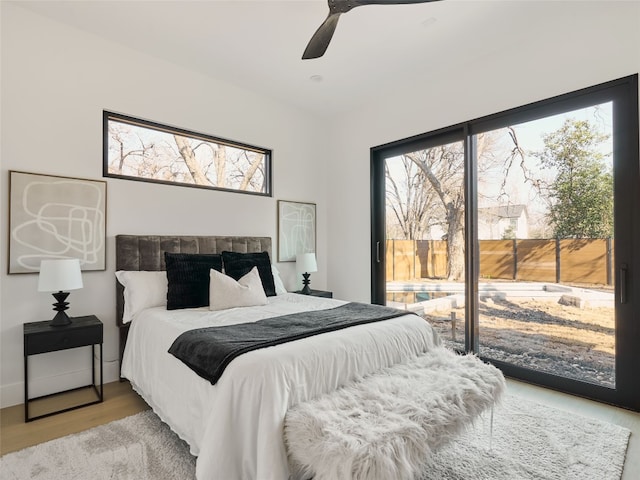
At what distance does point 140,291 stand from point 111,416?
917 millimetres

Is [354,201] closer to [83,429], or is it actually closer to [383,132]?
[383,132]

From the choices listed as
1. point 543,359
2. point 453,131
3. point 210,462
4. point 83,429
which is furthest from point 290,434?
point 453,131

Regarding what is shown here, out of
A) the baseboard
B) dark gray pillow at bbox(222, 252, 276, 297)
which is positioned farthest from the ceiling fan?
the baseboard

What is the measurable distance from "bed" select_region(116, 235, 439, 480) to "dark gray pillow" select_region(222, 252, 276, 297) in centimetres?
48

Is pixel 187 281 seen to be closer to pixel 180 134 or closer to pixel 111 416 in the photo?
pixel 111 416

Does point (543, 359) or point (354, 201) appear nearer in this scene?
point (543, 359)

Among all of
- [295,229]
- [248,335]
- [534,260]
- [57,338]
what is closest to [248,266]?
[295,229]

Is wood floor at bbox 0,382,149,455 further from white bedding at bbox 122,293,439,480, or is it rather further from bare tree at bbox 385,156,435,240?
bare tree at bbox 385,156,435,240

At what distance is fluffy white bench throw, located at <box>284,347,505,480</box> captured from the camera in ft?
4.08

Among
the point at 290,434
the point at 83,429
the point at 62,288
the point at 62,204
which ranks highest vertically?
the point at 62,204

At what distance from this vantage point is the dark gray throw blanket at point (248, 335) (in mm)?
1662

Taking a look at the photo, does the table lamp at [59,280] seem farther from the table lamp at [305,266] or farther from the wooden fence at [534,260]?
the wooden fence at [534,260]

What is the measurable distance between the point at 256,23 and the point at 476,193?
2593mm

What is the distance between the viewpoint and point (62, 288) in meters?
2.32
